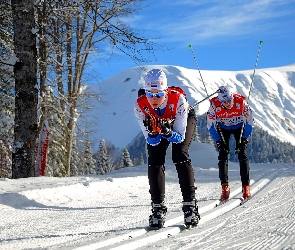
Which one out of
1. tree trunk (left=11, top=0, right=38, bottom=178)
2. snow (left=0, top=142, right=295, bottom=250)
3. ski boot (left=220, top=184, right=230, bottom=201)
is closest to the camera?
snow (left=0, top=142, right=295, bottom=250)

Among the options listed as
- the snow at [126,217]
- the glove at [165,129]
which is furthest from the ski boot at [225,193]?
the glove at [165,129]

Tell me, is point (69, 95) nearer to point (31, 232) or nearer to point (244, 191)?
point (244, 191)

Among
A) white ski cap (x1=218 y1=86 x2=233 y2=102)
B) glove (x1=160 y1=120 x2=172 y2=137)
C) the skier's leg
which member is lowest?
the skier's leg

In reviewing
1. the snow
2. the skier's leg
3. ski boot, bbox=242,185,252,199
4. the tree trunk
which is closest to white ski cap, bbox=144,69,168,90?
the skier's leg

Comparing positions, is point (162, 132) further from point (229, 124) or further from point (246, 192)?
point (229, 124)

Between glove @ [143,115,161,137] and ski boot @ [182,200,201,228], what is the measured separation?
781 mm

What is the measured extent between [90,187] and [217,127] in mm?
2497

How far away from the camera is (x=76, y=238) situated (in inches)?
145

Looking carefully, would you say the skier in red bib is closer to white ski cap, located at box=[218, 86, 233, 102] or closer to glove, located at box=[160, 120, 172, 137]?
glove, located at box=[160, 120, 172, 137]

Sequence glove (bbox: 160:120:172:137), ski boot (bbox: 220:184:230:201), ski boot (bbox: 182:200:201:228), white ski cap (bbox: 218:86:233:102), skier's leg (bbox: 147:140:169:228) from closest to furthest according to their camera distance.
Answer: glove (bbox: 160:120:172:137) < ski boot (bbox: 182:200:201:228) < skier's leg (bbox: 147:140:169:228) < ski boot (bbox: 220:184:230:201) < white ski cap (bbox: 218:86:233:102)

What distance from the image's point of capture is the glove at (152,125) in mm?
3910

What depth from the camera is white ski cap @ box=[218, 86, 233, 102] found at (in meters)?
6.32

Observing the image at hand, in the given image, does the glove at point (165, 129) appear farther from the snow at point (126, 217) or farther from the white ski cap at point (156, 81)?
the snow at point (126, 217)

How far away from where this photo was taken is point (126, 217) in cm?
497
